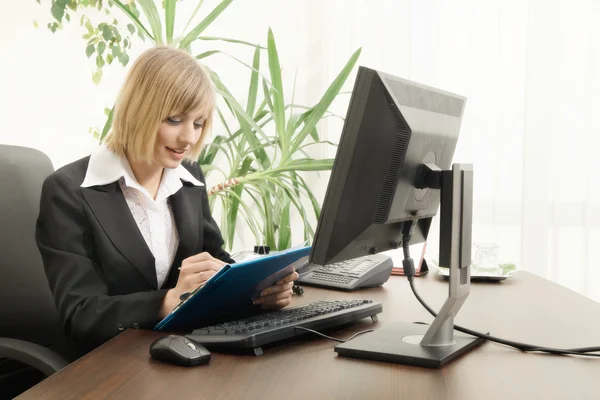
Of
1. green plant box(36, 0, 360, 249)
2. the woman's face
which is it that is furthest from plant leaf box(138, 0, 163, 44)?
the woman's face

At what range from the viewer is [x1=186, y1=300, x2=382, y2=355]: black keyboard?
1079 millimetres

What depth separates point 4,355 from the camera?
53.3 inches

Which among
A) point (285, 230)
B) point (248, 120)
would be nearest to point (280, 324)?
point (248, 120)

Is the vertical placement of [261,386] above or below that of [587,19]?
below

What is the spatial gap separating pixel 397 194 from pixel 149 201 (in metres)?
0.83

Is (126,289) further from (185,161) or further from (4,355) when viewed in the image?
(185,161)

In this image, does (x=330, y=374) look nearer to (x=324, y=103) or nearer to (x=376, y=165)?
(x=376, y=165)

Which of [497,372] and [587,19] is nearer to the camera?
[497,372]

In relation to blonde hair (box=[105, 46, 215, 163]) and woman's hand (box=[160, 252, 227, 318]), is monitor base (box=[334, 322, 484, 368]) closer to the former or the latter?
Result: woman's hand (box=[160, 252, 227, 318])

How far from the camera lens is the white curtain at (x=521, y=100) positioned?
9.96 feet

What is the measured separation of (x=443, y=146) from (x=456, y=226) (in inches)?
6.8

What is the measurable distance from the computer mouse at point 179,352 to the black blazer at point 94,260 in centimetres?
24

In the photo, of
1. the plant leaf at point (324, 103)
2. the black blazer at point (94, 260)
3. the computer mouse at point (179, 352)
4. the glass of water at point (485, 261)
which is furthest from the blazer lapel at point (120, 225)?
the plant leaf at point (324, 103)

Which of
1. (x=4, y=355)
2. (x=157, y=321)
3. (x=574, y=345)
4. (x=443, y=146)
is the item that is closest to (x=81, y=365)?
(x=157, y=321)
